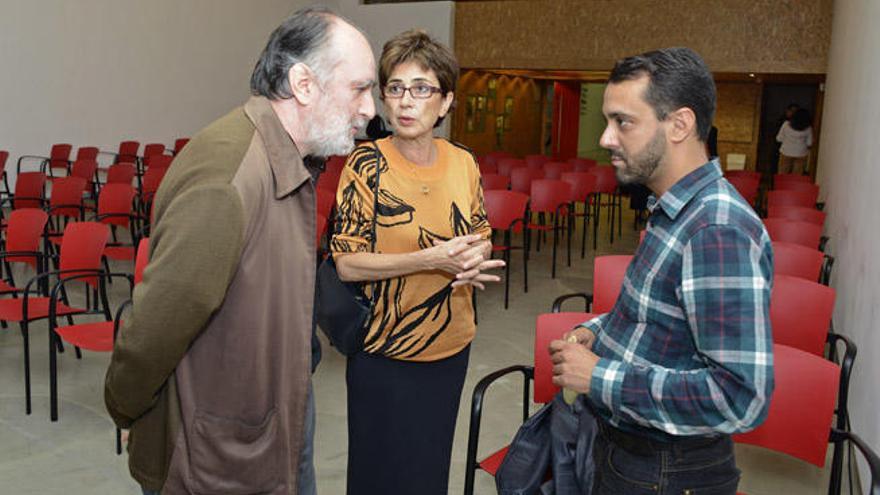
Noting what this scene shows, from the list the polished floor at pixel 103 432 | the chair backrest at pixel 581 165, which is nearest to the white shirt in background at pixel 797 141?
the chair backrest at pixel 581 165

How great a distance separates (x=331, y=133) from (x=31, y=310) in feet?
10.9

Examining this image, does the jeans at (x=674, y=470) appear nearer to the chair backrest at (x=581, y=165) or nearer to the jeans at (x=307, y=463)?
the jeans at (x=307, y=463)

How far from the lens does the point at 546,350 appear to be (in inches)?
103

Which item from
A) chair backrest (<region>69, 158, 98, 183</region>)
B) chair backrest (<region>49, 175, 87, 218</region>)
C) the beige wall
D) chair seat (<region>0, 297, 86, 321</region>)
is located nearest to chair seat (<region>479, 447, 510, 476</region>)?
chair seat (<region>0, 297, 86, 321</region>)

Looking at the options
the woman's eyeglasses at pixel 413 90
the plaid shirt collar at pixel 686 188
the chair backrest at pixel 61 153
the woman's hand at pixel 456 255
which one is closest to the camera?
the plaid shirt collar at pixel 686 188

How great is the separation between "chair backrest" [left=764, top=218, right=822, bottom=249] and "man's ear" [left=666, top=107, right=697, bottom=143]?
3.91 metres

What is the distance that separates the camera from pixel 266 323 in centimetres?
147

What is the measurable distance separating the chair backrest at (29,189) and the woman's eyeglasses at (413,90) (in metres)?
6.28

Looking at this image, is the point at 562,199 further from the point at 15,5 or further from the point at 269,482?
the point at 15,5

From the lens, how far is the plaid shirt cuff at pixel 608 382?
1411 millimetres

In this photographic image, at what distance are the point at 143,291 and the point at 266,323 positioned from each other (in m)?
0.24

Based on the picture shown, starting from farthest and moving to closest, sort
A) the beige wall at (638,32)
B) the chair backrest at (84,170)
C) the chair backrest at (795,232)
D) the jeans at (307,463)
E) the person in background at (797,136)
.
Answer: the person in background at (797,136)
the beige wall at (638,32)
the chair backrest at (84,170)
the chair backrest at (795,232)
the jeans at (307,463)

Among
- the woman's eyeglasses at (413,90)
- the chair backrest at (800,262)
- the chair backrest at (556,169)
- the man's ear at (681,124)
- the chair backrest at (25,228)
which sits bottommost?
the chair backrest at (25,228)

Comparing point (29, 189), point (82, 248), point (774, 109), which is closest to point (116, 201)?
point (29, 189)
